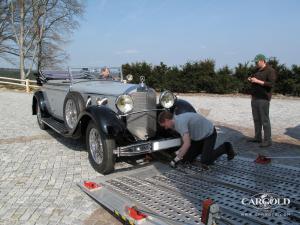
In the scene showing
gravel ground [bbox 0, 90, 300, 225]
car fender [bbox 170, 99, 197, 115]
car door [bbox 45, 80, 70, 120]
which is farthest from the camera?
car door [bbox 45, 80, 70, 120]

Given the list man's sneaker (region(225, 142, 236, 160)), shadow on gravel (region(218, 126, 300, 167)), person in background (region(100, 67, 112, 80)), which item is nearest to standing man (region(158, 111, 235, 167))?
man's sneaker (region(225, 142, 236, 160))

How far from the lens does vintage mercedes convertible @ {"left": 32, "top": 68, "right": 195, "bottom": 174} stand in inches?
206

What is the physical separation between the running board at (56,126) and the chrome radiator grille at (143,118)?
155 centimetres

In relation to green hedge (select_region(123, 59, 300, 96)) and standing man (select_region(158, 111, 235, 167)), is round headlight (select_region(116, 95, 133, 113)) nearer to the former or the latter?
standing man (select_region(158, 111, 235, 167))

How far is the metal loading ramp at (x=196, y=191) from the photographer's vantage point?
11.8 feet

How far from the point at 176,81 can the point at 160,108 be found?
13766 mm

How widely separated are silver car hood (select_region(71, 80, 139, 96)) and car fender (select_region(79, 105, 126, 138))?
509 millimetres

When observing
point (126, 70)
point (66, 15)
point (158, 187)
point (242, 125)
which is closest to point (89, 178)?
point (158, 187)

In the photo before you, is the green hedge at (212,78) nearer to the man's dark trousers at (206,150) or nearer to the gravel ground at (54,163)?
the gravel ground at (54,163)

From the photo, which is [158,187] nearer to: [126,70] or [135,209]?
[135,209]

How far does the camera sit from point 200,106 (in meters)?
14.0

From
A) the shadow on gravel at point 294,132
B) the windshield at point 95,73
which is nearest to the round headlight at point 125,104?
the windshield at point 95,73

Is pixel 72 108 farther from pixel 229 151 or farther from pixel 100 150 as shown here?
pixel 229 151

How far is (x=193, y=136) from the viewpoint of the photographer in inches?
210
